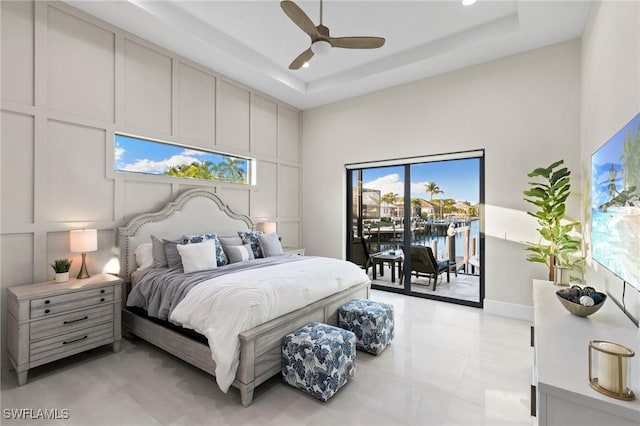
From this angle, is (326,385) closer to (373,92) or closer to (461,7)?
(461,7)

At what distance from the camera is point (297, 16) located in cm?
241

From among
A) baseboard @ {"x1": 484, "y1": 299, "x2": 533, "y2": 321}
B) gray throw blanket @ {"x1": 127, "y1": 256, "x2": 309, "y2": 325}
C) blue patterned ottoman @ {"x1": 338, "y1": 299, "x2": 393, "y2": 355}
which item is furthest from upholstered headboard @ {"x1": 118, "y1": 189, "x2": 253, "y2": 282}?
baseboard @ {"x1": 484, "y1": 299, "x2": 533, "y2": 321}

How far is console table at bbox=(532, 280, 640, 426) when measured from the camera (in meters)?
0.99

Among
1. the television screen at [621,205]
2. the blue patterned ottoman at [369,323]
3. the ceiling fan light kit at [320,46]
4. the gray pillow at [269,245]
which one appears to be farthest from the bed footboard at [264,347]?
the ceiling fan light kit at [320,46]

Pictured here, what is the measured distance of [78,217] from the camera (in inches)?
125

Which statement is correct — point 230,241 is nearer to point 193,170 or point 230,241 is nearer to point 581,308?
point 193,170

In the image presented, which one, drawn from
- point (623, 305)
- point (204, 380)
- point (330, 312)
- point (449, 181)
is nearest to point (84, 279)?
point (204, 380)

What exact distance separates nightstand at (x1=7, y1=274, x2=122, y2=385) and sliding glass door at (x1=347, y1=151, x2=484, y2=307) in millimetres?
3865

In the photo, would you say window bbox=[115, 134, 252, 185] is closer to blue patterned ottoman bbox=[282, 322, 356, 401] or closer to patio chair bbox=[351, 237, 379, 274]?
patio chair bbox=[351, 237, 379, 274]

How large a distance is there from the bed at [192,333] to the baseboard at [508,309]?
5.86ft

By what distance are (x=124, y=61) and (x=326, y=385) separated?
4.09 metres

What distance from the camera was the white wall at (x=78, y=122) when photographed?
110 inches

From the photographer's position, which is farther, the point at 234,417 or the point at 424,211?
the point at 424,211

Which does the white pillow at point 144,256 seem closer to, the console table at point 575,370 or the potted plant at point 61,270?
the potted plant at point 61,270
